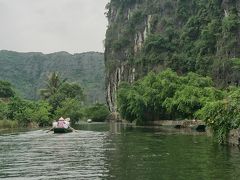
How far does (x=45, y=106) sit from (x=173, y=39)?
3399cm

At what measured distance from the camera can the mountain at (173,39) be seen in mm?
79250

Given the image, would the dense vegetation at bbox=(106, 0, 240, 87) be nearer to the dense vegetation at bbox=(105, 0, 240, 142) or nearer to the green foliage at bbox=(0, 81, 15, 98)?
the dense vegetation at bbox=(105, 0, 240, 142)

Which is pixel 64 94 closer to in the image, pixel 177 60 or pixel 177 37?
pixel 177 60

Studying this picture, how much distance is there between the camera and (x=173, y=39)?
339 feet

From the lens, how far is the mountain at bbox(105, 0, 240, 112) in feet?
260

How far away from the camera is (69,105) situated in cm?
8906

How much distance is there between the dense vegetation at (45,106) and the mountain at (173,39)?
1673 cm

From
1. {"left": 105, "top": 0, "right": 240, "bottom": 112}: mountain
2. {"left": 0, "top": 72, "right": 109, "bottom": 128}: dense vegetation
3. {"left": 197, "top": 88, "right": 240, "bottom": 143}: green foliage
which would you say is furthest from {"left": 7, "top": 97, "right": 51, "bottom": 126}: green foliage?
{"left": 197, "top": 88, "right": 240, "bottom": 143}: green foliage

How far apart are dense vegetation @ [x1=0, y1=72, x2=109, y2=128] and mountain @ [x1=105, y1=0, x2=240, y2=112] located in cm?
1673

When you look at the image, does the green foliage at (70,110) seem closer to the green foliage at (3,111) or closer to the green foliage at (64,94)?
the green foliage at (64,94)

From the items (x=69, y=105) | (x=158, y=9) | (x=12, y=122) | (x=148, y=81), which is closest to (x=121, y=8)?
(x=158, y=9)

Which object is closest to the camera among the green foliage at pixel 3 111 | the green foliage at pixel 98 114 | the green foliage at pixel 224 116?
the green foliage at pixel 224 116

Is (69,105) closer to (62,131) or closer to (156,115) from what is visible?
(156,115)

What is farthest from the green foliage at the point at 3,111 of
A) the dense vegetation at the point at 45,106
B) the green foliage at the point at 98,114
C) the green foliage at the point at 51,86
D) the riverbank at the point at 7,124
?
the green foliage at the point at 98,114
